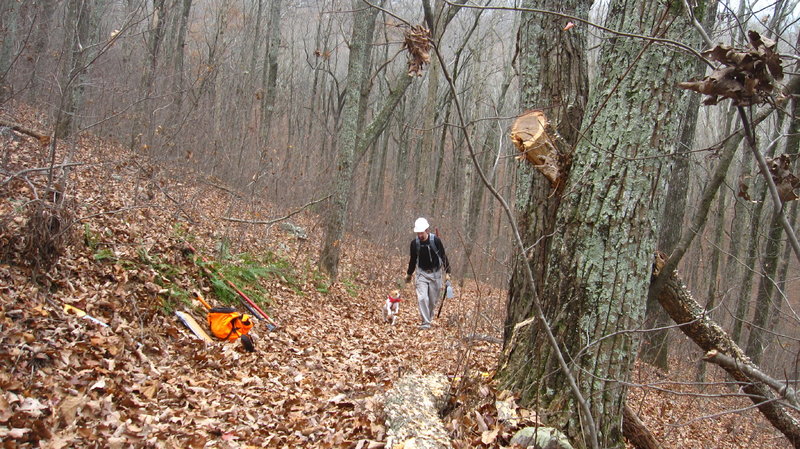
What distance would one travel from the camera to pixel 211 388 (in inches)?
173

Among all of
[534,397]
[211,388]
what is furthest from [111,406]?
[534,397]

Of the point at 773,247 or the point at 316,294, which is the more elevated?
the point at 773,247

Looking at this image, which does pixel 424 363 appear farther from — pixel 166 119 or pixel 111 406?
pixel 166 119

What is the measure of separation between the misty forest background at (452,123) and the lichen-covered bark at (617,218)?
18mm

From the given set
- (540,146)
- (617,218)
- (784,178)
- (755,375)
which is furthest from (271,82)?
(784,178)

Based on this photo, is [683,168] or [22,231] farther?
[683,168]

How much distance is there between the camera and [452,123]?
713 centimetres

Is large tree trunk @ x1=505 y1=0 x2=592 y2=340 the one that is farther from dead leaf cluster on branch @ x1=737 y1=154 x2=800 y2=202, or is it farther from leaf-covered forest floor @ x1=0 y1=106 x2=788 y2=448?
dead leaf cluster on branch @ x1=737 y1=154 x2=800 y2=202

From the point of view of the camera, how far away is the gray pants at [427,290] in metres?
7.95

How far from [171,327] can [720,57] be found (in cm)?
513

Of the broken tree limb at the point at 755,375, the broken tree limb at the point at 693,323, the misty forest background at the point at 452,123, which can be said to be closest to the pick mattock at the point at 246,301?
the misty forest background at the point at 452,123

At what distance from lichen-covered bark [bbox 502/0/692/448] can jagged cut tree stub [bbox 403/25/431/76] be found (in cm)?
153

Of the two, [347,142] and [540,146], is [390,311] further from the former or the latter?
[540,146]

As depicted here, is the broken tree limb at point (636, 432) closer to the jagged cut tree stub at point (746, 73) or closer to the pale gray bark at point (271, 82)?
the jagged cut tree stub at point (746, 73)
